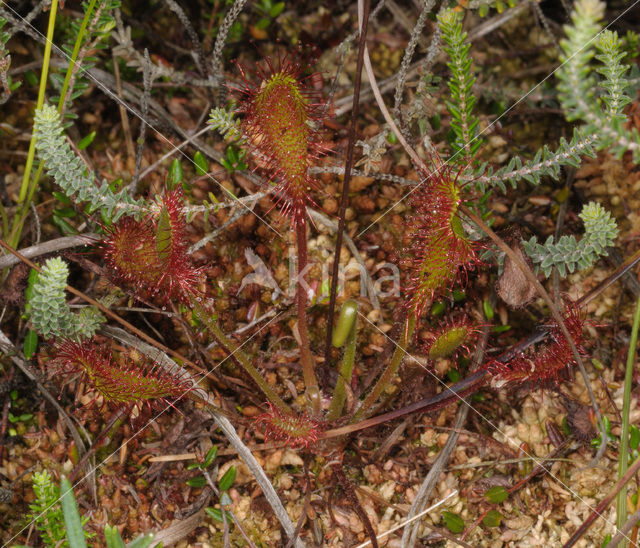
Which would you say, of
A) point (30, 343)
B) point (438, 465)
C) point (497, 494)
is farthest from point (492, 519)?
point (30, 343)

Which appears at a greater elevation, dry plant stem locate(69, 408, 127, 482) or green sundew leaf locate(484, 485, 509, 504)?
dry plant stem locate(69, 408, 127, 482)

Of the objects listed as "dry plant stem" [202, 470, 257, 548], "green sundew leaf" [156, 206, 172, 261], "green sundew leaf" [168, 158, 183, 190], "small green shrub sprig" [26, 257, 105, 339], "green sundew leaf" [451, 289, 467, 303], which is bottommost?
"dry plant stem" [202, 470, 257, 548]

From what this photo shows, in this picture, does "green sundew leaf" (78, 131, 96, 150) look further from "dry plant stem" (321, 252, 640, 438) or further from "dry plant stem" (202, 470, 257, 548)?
"dry plant stem" (321, 252, 640, 438)

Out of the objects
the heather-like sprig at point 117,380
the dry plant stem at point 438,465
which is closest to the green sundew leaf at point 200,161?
the heather-like sprig at point 117,380

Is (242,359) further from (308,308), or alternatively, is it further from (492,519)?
(492,519)

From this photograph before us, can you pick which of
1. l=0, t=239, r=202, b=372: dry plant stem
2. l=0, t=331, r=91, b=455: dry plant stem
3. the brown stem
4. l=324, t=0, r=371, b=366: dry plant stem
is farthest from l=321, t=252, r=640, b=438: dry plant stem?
l=0, t=331, r=91, b=455: dry plant stem

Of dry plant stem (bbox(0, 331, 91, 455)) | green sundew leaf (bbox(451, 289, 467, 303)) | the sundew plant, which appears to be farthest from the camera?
green sundew leaf (bbox(451, 289, 467, 303))

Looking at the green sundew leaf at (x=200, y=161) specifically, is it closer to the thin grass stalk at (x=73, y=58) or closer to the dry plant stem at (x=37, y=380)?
the thin grass stalk at (x=73, y=58)
